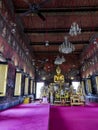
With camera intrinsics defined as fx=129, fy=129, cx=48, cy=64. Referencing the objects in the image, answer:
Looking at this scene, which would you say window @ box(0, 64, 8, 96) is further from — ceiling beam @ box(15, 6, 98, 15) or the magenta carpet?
ceiling beam @ box(15, 6, 98, 15)

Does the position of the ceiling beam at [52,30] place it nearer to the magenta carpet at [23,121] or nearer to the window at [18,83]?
the window at [18,83]

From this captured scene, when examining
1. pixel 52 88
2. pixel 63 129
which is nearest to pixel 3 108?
pixel 63 129

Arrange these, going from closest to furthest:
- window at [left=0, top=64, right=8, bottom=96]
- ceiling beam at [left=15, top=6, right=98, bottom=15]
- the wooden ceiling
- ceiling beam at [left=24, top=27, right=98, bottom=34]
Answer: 1. window at [left=0, top=64, right=8, bottom=96]
2. the wooden ceiling
3. ceiling beam at [left=15, top=6, right=98, bottom=15]
4. ceiling beam at [left=24, top=27, right=98, bottom=34]

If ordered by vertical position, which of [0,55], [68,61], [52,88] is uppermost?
[68,61]

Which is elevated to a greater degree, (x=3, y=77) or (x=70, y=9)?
(x=70, y=9)

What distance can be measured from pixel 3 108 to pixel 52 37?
323 inches

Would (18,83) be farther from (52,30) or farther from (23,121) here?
(23,121)

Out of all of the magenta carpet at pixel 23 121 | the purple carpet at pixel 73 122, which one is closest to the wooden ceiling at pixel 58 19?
the magenta carpet at pixel 23 121

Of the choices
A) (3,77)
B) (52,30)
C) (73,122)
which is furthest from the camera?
(52,30)

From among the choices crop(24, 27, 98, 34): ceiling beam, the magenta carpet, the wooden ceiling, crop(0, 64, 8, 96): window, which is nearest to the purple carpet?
the magenta carpet

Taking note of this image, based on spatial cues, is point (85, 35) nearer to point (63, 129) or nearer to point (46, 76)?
point (46, 76)

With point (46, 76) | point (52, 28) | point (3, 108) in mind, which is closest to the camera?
point (3, 108)

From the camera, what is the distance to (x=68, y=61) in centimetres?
1703

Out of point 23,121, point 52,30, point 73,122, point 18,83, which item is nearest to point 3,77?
point 18,83
